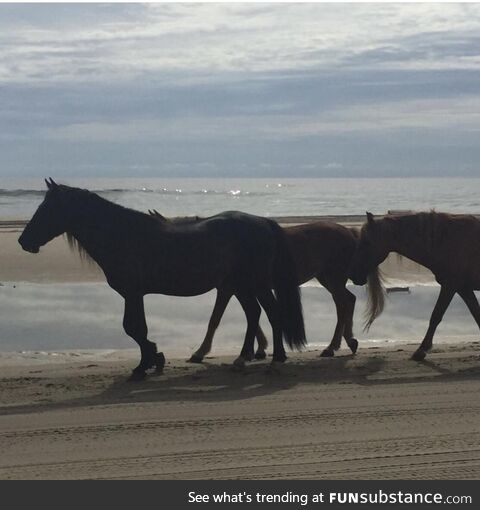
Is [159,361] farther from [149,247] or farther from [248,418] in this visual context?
[248,418]

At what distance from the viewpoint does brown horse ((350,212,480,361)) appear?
9.82 meters

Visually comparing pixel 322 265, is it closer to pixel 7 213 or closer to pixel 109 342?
pixel 109 342

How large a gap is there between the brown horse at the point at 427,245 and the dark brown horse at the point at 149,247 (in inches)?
44.1

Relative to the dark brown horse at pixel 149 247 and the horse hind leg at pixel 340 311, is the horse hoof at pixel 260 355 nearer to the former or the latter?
the horse hind leg at pixel 340 311

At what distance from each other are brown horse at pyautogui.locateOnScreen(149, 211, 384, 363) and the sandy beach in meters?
0.35

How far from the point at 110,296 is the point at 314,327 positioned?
517 cm

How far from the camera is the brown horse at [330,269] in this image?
10.3m

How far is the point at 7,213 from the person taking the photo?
1790 inches
